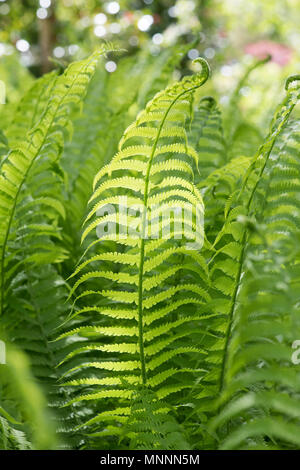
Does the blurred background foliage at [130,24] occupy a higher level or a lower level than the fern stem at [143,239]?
higher

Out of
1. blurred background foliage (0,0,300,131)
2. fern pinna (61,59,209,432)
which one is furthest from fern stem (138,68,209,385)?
blurred background foliage (0,0,300,131)

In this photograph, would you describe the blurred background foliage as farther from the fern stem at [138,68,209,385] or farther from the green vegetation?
the fern stem at [138,68,209,385]

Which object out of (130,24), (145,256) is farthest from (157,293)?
(130,24)

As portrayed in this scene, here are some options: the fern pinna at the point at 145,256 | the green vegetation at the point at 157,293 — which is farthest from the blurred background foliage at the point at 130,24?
the fern pinna at the point at 145,256

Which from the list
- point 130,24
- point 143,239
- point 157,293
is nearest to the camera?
point 143,239

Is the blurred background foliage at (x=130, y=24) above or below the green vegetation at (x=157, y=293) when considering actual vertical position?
above

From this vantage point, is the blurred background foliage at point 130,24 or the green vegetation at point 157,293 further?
the blurred background foliage at point 130,24

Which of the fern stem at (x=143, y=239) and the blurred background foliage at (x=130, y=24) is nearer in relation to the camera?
the fern stem at (x=143, y=239)

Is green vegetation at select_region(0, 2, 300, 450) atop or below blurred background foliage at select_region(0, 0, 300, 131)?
below

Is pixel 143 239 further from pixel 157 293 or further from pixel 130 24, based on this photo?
pixel 130 24

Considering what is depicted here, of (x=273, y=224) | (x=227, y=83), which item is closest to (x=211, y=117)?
(x=273, y=224)

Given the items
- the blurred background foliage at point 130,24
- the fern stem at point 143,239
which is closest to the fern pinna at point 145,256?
the fern stem at point 143,239

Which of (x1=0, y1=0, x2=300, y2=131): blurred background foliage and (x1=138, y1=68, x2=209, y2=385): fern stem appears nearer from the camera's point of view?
(x1=138, y1=68, x2=209, y2=385): fern stem

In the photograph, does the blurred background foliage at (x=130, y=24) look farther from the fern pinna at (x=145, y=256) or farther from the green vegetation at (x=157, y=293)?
the fern pinna at (x=145, y=256)
